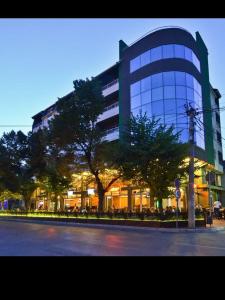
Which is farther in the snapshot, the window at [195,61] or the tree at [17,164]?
the tree at [17,164]

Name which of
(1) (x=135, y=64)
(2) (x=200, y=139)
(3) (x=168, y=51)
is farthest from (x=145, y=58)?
(2) (x=200, y=139)

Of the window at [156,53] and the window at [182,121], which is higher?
the window at [156,53]

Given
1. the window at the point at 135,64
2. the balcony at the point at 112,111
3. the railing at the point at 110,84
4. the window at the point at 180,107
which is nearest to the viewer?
the window at the point at 180,107

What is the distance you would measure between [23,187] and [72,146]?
16.0 m

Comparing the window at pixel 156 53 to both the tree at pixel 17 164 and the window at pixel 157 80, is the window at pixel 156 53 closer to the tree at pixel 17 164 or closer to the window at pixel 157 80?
the window at pixel 157 80

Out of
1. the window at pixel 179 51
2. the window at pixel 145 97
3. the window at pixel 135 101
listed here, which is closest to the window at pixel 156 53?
the window at pixel 179 51

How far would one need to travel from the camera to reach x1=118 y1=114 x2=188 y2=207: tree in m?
24.1

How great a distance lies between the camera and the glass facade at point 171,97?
35938 millimetres

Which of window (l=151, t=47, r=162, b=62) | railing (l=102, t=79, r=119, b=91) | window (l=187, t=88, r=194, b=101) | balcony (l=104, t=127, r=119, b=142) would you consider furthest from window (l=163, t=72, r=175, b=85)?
railing (l=102, t=79, r=119, b=91)

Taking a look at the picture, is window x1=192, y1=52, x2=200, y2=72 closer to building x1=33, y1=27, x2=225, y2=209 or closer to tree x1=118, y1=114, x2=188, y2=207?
building x1=33, y1=27, x2=225, y2=209

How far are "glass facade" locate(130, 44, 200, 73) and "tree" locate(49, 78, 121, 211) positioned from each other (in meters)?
9.58

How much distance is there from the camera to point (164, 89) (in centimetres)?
3722
